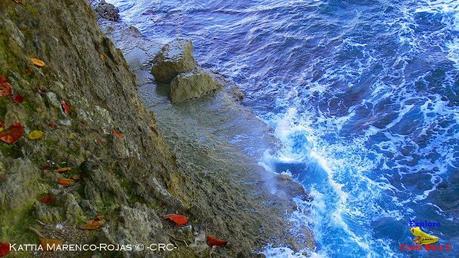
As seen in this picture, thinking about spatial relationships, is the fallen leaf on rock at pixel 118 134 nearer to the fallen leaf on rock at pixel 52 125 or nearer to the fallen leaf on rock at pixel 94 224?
the fallen leaf on rock at pixel 52 125

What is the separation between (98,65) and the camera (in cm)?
805

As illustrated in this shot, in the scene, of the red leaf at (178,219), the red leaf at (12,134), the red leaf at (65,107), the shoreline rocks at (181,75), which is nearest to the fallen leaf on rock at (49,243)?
the red leaf at (12,134)

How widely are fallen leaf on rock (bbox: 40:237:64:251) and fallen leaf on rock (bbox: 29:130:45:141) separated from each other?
143 centimetres

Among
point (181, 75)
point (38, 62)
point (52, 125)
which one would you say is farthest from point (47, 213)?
point (181, 75)

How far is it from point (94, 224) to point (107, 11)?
22647 mm

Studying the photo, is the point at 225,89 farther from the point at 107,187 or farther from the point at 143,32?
the point at 107,187

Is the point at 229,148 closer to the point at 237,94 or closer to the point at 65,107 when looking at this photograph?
the point at 237,94

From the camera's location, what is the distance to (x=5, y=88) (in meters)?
5.48

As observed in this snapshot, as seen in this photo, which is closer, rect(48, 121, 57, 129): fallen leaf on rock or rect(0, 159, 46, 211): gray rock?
rect(0, 159, 46, 211): gray rock

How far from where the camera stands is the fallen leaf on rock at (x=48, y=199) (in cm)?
473

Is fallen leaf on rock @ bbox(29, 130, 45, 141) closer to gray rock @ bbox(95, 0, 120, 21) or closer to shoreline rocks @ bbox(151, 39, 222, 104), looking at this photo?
shoreline rocks @ bbox(151, 39, 222, 104)

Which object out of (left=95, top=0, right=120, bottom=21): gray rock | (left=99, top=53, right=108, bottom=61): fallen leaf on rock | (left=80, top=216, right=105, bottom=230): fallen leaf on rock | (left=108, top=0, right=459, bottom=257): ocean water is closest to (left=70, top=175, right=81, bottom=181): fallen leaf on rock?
(left=80, top=216, right=105, bottom=230): fallen leaf on rock

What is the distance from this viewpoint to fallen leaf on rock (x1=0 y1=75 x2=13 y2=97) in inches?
213

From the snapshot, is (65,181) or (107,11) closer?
(65,181)
